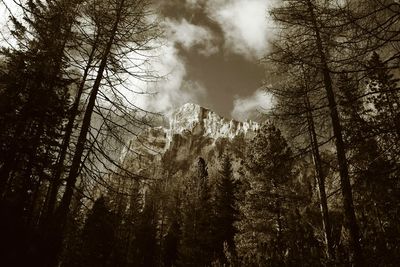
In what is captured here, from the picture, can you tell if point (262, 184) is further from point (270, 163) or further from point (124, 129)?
point (124, 129)

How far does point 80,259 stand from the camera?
28.8 metres

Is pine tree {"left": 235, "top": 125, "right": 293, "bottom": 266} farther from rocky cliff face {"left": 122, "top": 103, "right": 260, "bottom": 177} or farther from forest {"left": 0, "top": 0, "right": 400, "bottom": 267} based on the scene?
rocky cliff face {"left": 122, "top": 103, "right": 260, "bottom": 177}

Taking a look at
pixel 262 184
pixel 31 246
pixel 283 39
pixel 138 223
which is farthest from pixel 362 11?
pixel 138 223

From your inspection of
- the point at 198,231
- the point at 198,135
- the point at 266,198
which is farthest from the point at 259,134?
the point at 198,135

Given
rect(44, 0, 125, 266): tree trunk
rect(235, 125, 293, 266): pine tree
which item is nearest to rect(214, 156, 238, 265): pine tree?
rect(235, 125, 293, 266): pine tree

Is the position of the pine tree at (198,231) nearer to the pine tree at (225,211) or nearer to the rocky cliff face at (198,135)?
the pine tree at (225,211)

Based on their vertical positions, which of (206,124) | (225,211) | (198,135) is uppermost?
(206,124)

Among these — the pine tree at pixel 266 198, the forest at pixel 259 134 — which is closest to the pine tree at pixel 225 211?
the forest at pixel 259 134

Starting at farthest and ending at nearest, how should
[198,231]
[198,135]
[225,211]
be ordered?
[198,135], [225,211], [198,231]

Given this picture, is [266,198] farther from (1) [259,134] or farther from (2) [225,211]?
(2) [225,211]

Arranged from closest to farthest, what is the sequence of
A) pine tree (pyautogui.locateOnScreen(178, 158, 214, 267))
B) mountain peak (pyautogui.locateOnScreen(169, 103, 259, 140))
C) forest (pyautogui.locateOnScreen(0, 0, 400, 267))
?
1. forest (pyautogui.locateOnScreen(0, 0, 400, 267))
2. pine tree (pyautogui.locateOnScreen(178, 158, 214, 267))
3. mountain peak (pyautogui.locateOnScreen(169, 103, 259, 140))

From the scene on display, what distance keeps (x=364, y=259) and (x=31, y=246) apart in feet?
25.5

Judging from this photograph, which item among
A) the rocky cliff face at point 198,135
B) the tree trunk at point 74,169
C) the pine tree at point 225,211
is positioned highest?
the rocky cliff face at point 198,135

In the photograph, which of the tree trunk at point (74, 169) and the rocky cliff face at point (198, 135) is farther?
the rocky cliff face at point (198, 135)
